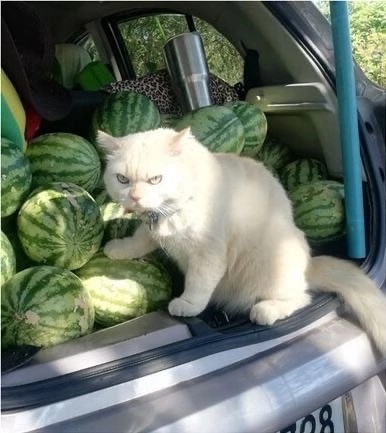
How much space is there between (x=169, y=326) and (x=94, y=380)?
0.30 metres

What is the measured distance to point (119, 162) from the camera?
161 centimetres

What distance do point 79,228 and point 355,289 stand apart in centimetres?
74

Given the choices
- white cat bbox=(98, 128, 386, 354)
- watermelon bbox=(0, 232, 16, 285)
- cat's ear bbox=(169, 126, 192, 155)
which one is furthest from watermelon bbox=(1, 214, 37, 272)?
cat's ear bbox=(169, 126, 192, 155)

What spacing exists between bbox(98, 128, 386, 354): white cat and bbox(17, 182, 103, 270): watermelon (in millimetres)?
99

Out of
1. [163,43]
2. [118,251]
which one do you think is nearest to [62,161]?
[118,251]

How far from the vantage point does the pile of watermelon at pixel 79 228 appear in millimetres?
1478

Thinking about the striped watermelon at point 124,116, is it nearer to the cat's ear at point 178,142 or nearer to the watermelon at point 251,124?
the watermelon at point 251,124

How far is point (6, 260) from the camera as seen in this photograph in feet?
5.10

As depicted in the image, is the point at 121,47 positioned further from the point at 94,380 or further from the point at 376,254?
the point at 94,380

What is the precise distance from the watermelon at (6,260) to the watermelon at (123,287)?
188mm

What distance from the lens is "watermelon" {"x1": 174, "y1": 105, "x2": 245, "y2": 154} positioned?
85.1 inches

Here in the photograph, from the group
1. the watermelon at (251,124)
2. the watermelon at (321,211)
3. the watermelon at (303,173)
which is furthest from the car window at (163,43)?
the watermelon at (321,211)

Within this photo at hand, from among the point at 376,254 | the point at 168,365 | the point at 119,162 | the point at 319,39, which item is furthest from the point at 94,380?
the point at 319,39

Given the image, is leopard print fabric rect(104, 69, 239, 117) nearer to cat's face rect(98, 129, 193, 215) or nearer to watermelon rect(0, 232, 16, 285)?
cat's face rect(98, 129, 193, 215)
